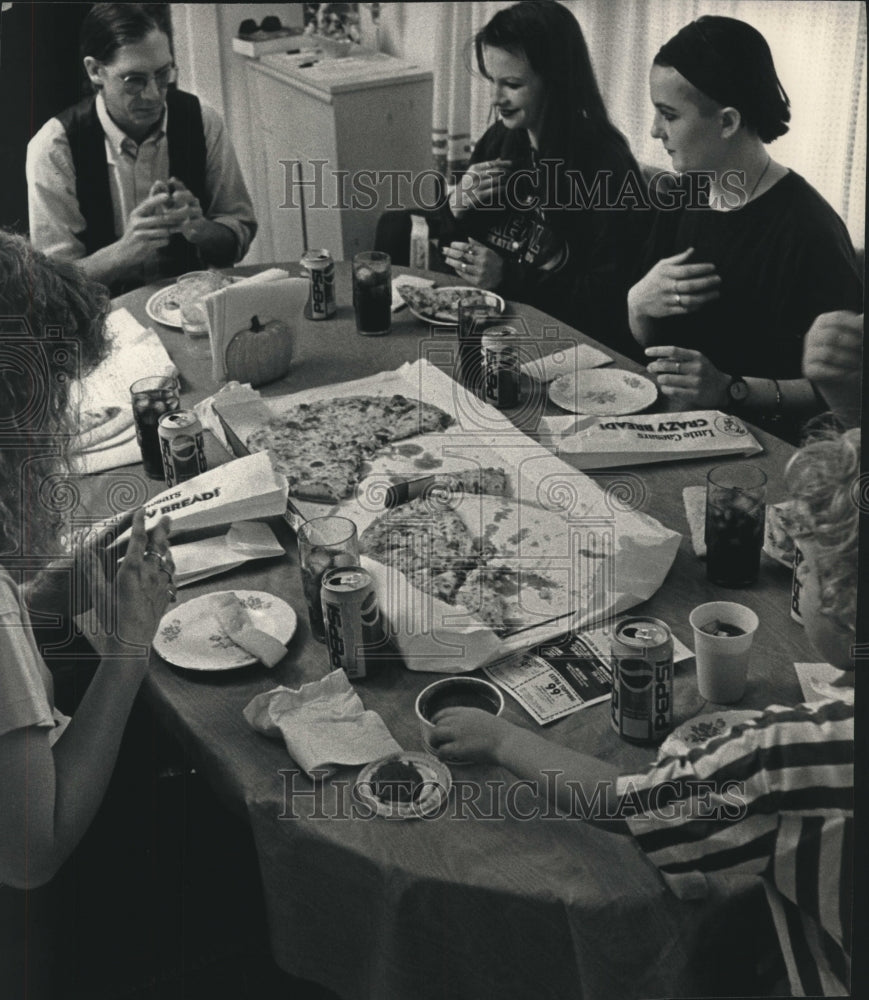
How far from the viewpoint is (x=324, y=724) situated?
1.22 m

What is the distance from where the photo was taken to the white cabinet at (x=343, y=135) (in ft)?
11.7

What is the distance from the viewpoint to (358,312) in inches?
85.4

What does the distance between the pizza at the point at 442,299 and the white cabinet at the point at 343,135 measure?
3.22 feet

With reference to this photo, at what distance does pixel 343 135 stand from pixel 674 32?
1.15 meters

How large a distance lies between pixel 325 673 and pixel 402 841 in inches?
11.0

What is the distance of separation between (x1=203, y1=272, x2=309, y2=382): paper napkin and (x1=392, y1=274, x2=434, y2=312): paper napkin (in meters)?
0.28

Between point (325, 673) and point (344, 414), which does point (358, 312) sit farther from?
point (325, 673)

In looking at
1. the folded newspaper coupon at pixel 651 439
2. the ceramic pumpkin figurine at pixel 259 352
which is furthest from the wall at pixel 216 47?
the folded newspaper coupon at pixel 651 439

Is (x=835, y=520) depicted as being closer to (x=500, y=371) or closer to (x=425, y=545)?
(x=425, y=545)

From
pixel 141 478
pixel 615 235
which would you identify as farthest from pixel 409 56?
pixel 141 478

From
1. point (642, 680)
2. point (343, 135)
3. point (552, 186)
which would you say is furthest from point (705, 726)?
point (343, 135)

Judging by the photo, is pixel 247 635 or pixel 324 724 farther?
pixel 247 635

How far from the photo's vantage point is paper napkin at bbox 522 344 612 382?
197cm

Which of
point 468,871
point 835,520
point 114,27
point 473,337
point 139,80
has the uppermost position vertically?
point 114,27
